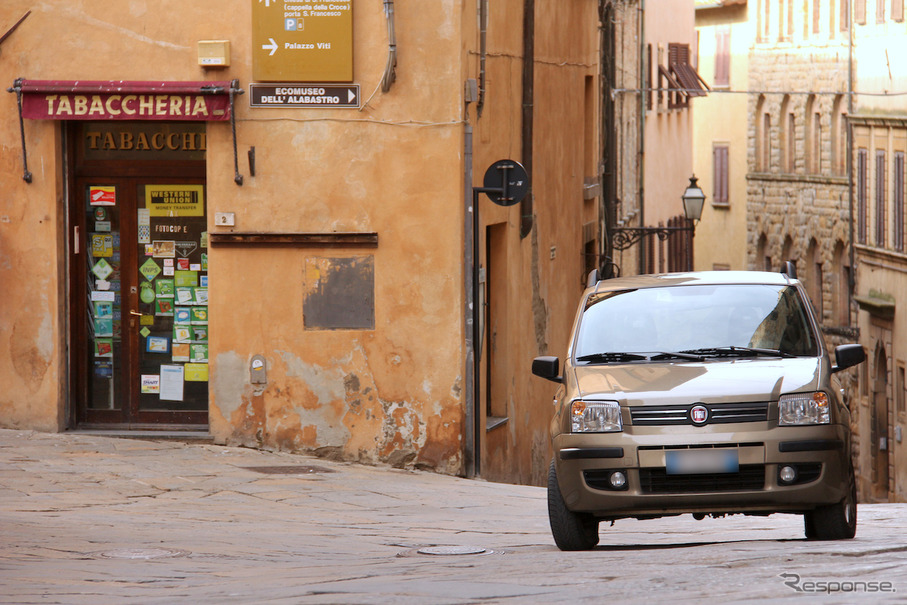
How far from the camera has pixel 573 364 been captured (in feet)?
29.1

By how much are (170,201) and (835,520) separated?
8049 mm

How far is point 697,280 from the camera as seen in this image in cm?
948

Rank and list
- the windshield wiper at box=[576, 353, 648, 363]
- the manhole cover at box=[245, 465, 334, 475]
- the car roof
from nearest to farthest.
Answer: the windshield wiper at box=[576, 353, 648, 363]
the car roof
the manhole cover at box=[245, 465, 334, 475]

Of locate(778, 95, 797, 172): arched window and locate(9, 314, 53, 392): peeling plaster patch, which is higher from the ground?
locate(778, 95, 797, 172): arched window

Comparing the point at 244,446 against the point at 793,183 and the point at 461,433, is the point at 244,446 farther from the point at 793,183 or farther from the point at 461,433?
the point at 793,183

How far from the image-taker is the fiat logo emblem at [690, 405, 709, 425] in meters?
7.99

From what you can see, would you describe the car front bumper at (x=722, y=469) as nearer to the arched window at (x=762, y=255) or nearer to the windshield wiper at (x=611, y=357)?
the windshield wiper at (x=611, y=357)

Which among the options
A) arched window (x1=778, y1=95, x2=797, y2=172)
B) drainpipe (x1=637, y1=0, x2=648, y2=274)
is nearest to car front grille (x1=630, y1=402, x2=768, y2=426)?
drainpipe (x1=637, y1=0, x2=648, y2=274)

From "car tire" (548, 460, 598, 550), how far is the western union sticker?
6.68 metres

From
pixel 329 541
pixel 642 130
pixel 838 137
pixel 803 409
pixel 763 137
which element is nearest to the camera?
pixel 803 409

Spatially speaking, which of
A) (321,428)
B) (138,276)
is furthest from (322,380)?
(138,276)

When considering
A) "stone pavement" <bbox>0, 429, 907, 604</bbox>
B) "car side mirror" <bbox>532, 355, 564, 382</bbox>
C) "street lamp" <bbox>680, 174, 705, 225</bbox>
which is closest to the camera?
"stone pavement" <bbox>0, 429, 907, 604</bbox>

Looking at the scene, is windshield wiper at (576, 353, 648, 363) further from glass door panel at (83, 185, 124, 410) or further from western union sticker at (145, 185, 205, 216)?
glass door panel at (83, 185, 124, 410)

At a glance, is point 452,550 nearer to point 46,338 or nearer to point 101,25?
point 46,338
